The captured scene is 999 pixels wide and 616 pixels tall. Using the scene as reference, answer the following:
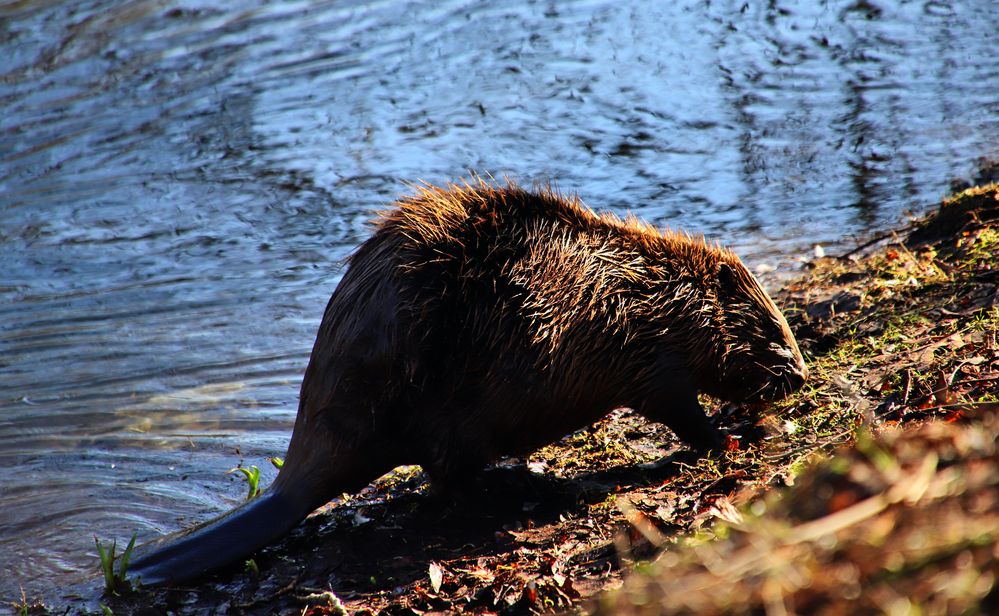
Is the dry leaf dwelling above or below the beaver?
below

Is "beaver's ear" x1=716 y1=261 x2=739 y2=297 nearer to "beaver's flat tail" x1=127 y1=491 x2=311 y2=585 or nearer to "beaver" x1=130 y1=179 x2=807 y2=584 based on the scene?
"beaver" x1=130 y1=179 x2=807 y2=584

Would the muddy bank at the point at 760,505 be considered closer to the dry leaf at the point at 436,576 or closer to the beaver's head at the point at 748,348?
the dry leaf at the point at 436,576

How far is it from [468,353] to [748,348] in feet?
4.21

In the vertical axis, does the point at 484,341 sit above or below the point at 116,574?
above

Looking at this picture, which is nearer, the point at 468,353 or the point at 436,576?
the point at 436,576

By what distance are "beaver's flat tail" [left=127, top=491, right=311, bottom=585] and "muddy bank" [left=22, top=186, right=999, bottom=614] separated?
0.27ft

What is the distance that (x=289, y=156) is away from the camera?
8.09 meters

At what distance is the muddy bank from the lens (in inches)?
54.6

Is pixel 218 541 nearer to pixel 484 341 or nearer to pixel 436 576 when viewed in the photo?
pixel 436 576

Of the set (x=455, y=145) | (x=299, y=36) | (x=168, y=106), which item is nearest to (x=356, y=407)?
(x=455, y=145)

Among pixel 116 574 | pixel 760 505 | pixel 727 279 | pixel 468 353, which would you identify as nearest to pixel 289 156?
pixel 727 279

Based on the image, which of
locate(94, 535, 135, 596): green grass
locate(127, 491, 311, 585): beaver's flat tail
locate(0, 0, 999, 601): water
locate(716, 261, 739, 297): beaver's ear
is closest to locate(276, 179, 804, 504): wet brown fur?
locate(127, 491, 311, 585): beaver's flat tail

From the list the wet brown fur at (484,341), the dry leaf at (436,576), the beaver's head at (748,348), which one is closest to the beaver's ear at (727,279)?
the beaver's head at (748,348)

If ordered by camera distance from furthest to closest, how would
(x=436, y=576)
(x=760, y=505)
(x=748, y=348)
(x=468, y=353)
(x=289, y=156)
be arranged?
(x=289, y=156) → (x=748, y=348) → (x=468, y=353) → (x=436, y=576) → (x=760, y=505)
